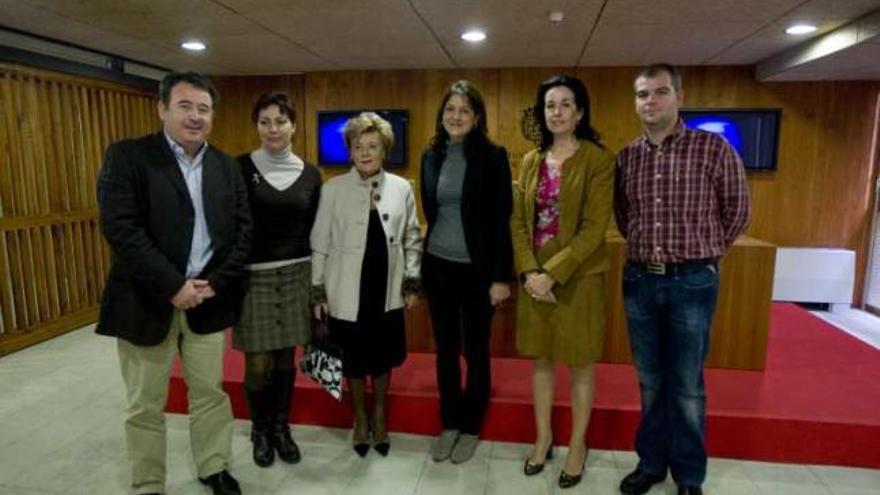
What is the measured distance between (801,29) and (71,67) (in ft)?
17.1

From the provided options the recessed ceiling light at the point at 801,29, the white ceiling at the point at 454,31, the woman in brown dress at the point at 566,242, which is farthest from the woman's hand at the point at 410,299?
the recessed ceiling light at the point at 801,29

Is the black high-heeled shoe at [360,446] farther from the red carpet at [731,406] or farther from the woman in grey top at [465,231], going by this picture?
the woman in grey top at [465,231]

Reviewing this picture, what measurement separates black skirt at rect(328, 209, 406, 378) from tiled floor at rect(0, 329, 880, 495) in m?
0.43

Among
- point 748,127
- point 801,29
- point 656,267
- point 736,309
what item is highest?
point 801,29

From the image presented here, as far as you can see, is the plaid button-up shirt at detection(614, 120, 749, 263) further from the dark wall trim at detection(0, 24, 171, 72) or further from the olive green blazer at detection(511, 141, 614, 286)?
the dark wall trim at detection(0, 24, 171, 72)

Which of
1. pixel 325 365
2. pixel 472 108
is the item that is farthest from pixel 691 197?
pixel 325 365

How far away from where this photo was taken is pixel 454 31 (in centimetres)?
384

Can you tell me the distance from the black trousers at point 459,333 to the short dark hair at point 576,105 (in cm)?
58

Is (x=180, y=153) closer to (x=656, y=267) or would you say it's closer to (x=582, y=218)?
(x=582, y=218)

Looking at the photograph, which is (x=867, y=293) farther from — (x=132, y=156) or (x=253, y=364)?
(x=132, y=156)

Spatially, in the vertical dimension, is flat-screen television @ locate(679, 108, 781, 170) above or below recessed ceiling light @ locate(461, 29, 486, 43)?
below

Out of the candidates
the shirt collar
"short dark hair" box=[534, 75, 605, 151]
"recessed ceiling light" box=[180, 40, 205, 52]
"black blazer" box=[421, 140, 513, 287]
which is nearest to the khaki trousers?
the shirt collar

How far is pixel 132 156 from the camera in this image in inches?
72.6

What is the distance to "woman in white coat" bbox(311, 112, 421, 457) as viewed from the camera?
221 cm
